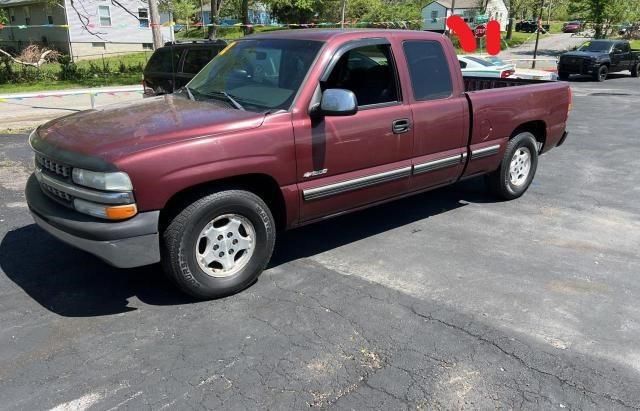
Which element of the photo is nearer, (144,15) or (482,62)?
(482,62)

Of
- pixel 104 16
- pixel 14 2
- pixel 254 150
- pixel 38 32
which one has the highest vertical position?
pixel 14 2

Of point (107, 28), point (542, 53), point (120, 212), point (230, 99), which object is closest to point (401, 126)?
point (230, 99)

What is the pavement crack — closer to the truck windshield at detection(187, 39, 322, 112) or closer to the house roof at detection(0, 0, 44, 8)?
the truck windshield at detection(187, 39, 322, 112)

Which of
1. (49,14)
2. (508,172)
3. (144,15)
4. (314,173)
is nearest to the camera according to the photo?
A: (314,173)

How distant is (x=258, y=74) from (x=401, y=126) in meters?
1.28

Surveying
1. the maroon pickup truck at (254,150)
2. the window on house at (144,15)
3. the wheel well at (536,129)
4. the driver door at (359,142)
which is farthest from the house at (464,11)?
the driver door at (359,142)

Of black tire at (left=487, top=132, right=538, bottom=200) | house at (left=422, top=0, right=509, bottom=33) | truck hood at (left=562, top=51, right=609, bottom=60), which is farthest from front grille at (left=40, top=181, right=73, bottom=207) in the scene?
house at (left=422, top=0, right=509, bottom=33)

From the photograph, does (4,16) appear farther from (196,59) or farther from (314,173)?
(314,173)

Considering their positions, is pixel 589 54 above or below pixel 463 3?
below

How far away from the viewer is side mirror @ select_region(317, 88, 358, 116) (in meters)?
3.99

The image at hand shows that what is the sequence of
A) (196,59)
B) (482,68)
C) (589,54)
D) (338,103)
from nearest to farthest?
1. (338,103)
2. (196,59)
3. (482,68)
4. (589,54)

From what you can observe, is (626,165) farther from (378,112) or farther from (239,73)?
(239,73)

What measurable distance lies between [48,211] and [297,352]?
1.97 m

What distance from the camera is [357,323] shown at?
12.0ft
